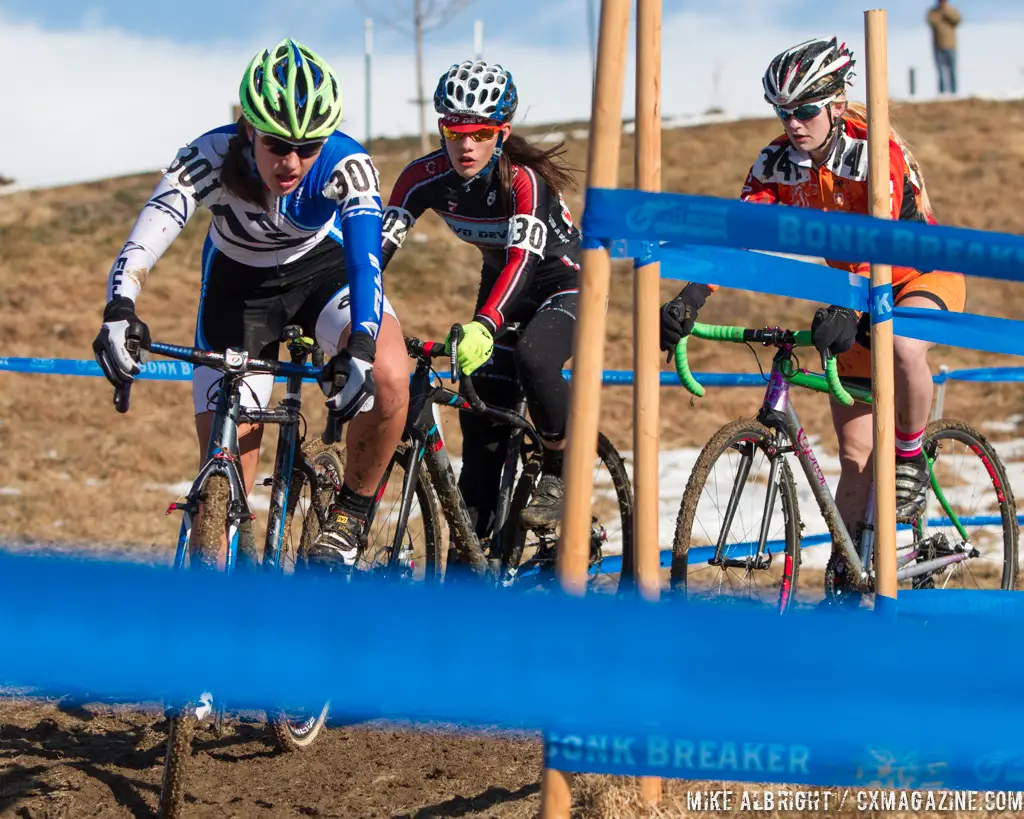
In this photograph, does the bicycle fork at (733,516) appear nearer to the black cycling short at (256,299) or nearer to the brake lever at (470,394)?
the brake lever at (470,394)

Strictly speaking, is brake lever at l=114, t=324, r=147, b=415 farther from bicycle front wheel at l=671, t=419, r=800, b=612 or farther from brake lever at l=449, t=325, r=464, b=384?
bicycle front wheel at l=671, t=419, r=800, b=612

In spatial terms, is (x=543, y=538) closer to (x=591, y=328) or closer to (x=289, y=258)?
(x=289, y=258)

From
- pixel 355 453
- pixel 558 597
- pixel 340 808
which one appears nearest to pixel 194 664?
pixel 558 597

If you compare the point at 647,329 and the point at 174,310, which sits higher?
the point at 174,310

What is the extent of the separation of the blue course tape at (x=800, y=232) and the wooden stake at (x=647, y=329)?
40 cm

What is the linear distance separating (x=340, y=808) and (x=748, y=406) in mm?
10292

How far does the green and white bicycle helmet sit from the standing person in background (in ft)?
73.5

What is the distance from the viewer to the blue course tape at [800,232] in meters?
2.70

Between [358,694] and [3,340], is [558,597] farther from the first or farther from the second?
[3,340]

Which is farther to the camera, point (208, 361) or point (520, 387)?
point (520, 387)

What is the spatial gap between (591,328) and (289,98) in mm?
1516

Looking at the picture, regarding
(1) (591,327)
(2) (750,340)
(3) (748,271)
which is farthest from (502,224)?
(1) (591,327)

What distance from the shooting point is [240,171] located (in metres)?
4.16

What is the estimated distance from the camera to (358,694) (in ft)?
4.93
